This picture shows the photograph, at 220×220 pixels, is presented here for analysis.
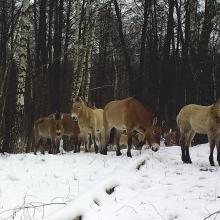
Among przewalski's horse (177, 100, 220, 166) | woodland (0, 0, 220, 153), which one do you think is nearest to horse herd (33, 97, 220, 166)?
przewalski's horse (177, 100, 220, 166)

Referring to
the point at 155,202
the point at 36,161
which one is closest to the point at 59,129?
the point at 36,161

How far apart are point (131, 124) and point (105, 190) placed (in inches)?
247

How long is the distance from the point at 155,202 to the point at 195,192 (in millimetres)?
Result: 1006

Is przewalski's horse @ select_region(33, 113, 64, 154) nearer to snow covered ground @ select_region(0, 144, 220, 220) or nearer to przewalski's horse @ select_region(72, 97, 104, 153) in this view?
przewalski's horse @ select_region(72, 97, 104, 153)

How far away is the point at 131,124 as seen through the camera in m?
13.4

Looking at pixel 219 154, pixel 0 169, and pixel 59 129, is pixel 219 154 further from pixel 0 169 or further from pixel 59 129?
pixel 59 129

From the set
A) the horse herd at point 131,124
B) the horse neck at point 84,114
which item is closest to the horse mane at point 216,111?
the horse herd at point 131,124

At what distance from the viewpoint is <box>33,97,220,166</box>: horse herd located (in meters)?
11.5

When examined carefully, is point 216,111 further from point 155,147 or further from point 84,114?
point 84,114

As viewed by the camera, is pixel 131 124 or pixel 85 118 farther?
pixel 85 118

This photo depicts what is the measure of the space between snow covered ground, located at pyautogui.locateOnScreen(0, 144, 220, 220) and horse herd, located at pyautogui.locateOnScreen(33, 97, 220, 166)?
3.69 ft

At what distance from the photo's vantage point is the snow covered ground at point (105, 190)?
594cm

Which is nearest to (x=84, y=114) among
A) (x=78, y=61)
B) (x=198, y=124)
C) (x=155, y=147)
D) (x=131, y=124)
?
(x=131, y=124)

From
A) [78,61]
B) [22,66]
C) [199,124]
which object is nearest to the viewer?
[199,124]
